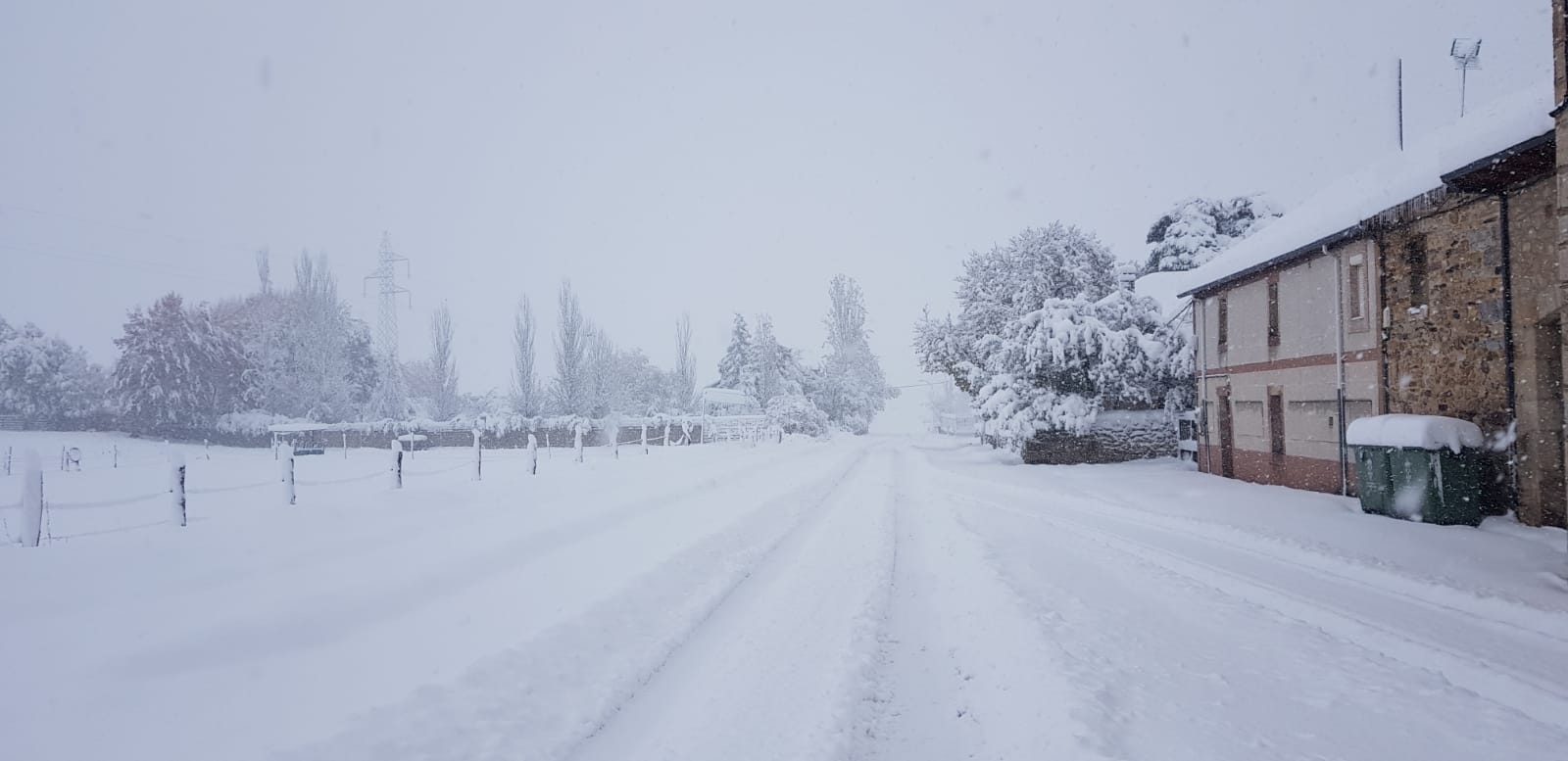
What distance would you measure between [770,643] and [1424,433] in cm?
1184

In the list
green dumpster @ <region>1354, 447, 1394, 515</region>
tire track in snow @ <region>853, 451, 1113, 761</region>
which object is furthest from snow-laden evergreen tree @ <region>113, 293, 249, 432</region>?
green dumpster @ <region>1354, 447, 1394, 515</region>

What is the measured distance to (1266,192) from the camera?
37.1m

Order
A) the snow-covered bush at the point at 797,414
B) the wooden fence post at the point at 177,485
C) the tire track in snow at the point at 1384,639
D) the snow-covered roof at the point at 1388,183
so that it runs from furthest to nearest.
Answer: the snow-covered bush at the point at 797,414, the snow-covered roof at the point at 1388,183, the wooden fence post at the point at 177,485, the tire track in snow at the point at 1384,639

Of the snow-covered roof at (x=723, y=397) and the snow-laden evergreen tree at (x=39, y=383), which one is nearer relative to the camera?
the snow-laden evergreen tree at (x=39, y=383)

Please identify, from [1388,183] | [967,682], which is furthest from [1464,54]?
[967,682]

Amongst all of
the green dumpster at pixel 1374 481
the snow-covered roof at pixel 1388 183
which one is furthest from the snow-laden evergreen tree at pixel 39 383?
the green dumpster at pixel 1374 481

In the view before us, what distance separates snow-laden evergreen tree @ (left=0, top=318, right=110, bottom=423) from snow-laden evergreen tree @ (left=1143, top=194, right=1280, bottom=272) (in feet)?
209

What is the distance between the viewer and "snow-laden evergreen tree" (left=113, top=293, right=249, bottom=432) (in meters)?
40.8

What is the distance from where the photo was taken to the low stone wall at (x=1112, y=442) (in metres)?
24.5

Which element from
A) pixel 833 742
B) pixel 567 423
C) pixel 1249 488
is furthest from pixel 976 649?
pixel 567 423

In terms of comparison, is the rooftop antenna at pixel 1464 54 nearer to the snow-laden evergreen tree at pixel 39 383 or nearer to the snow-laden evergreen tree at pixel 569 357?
the snow-laden evergreen tree at pixel 569 357

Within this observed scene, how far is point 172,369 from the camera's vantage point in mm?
41344

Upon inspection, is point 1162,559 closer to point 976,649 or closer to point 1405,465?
point 976,649

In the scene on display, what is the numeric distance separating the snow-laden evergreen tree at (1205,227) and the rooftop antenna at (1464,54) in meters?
17.3
